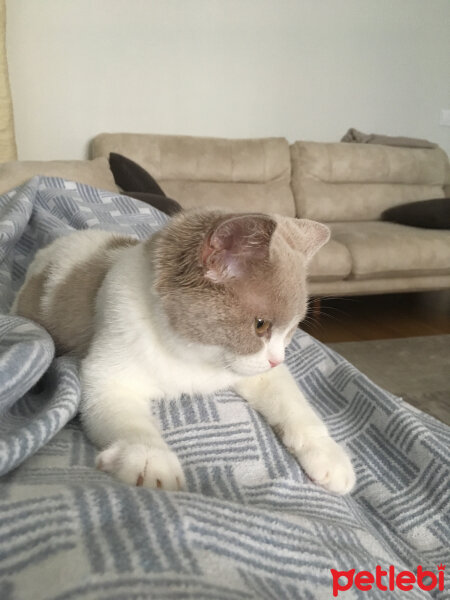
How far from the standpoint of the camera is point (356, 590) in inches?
13.7

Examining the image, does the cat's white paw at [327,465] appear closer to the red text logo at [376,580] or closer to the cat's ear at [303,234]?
the red text logo at [376,580]

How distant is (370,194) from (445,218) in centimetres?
70

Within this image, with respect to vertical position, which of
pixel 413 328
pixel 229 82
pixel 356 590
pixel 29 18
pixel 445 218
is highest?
pixel 29 18

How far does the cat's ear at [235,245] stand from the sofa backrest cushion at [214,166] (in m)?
2.33

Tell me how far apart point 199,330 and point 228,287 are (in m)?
0.08

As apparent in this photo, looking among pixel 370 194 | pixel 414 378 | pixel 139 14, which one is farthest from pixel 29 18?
pixel 414 378

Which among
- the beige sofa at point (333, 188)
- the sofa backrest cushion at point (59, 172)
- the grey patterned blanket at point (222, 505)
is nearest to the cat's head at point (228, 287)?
the grey patterned blanket at point (222, 505)

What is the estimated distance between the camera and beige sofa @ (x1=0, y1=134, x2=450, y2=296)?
2643mm

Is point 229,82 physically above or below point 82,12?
below

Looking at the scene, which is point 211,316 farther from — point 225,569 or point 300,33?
point 300,33

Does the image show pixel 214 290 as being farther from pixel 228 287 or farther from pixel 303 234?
pixel 303 234

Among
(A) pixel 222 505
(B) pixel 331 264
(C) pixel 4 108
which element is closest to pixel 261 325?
(A) pixel 222 505

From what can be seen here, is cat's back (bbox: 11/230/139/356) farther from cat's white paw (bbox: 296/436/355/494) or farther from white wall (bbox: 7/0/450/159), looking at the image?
white wall (bbox: 7/0/450/159)

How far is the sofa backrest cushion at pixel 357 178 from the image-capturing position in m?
3.30
